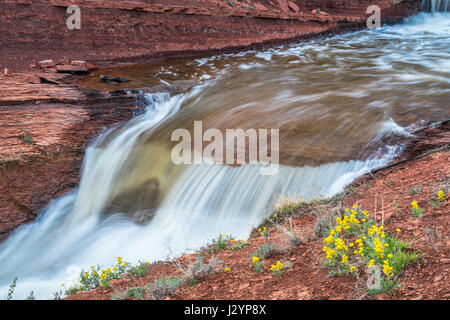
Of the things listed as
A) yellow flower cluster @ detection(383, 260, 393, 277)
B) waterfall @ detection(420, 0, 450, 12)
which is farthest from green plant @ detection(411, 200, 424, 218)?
waterfall @ detection(420, 0, 450, 12)

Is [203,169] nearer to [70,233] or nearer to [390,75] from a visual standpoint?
[70,233]

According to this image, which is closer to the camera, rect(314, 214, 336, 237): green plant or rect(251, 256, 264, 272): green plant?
rect(251, 256, 264, 272): green plant

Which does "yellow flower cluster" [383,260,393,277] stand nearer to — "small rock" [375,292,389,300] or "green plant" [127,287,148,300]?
"small rock" [375,292,389,300]

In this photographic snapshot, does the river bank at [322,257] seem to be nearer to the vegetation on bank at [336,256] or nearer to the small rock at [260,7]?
the vegetation on bank at [336,256]

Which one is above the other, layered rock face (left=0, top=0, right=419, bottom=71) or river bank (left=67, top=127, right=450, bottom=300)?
layered rock face (left=0, top=0, right=419, bottom=71)

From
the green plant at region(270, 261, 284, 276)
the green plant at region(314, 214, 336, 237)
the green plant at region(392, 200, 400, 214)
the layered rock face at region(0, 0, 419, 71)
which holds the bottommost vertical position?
the green plant at region(270, 261, 284, 276)

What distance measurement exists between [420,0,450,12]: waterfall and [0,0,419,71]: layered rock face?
7832mm

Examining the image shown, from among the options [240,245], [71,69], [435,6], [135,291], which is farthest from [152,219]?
[435,6]

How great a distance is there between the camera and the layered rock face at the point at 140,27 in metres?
10.5

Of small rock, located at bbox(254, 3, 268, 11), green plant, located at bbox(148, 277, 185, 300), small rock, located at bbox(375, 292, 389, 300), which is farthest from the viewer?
small rock, located at bbox(254, 3, 268, 11)

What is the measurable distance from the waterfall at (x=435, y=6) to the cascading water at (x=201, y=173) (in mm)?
13806

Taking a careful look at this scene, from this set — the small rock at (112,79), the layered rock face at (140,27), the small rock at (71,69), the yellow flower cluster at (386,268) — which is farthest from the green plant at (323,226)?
the layered rock face at (140,27)

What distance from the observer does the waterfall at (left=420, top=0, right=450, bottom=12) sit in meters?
19.7

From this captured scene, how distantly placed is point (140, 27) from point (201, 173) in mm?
7897
